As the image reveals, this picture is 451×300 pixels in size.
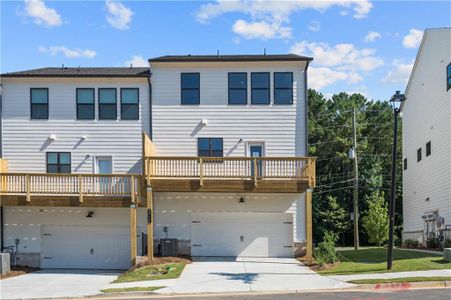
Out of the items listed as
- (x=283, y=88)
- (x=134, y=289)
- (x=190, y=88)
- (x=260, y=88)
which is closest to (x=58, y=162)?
(x=190, y=88)

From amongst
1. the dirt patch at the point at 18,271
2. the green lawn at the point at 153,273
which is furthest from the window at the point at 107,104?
the green lawn at the point at 153,273

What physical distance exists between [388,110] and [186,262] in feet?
135

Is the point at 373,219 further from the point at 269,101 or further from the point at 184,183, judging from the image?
the point at 184,183

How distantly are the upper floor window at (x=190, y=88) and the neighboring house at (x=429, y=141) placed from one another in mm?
11420

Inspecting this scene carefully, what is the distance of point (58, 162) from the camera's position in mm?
23531

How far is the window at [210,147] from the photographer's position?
75.5 ft

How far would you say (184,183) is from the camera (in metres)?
20.5

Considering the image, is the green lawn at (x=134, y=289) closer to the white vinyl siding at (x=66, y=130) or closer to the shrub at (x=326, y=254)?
the shrub at (x=326, y=254)

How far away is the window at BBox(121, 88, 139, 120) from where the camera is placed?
23609mm

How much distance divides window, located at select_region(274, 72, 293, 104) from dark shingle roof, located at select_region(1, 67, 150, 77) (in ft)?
19.4

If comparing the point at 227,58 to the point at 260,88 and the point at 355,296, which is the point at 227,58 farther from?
the point at 355,296

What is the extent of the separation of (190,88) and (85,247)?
28.6 ft

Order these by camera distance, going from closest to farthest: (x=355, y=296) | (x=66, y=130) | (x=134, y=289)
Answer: (x=355, y=296) → (x=134, y=289) → (x=66, y=130)

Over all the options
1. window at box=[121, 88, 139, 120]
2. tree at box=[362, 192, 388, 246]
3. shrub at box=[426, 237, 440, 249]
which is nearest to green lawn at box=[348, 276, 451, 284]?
shrub at box=[426, 237, 440, 249]
